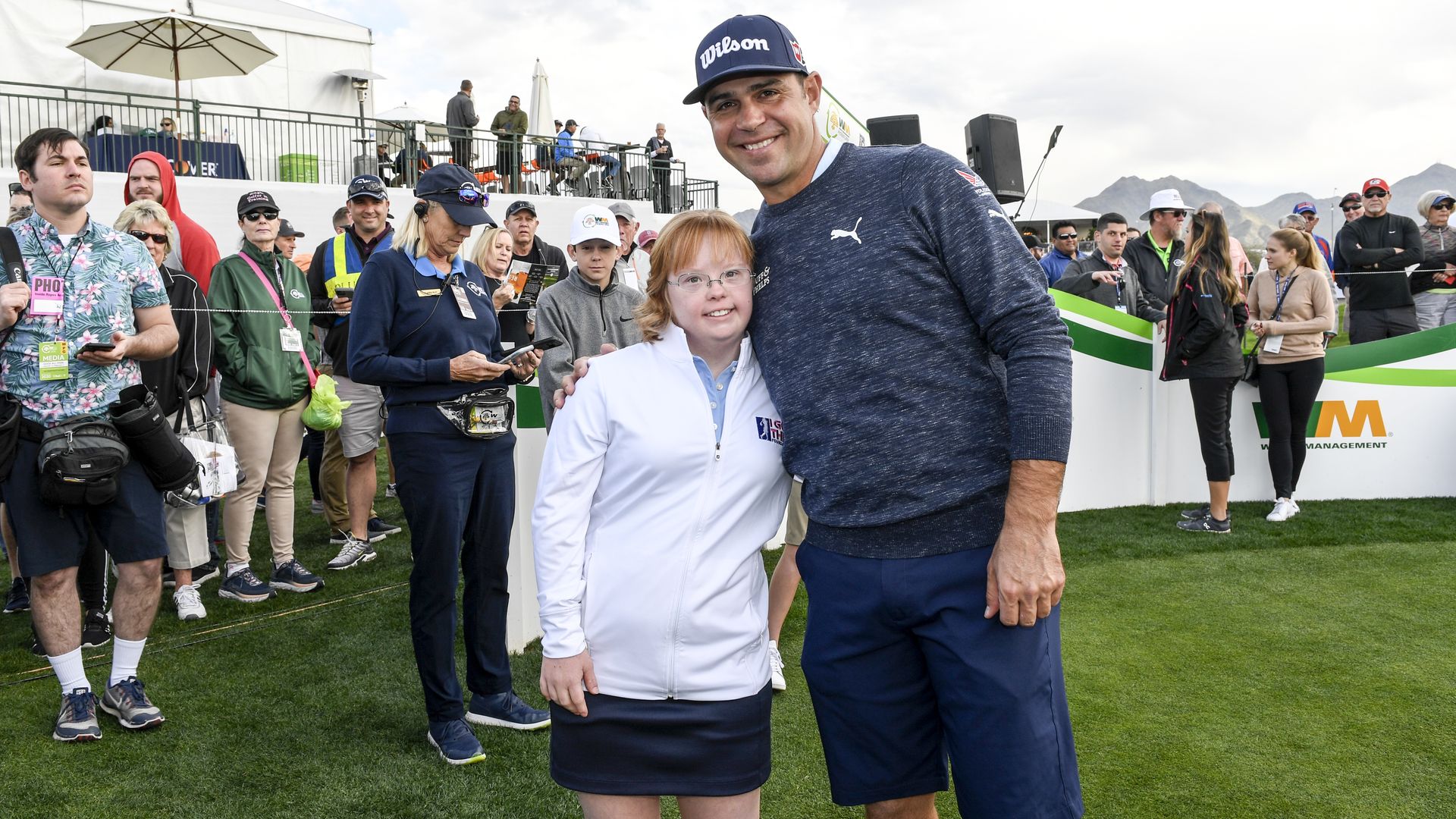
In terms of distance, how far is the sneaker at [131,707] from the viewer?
12.6 ft

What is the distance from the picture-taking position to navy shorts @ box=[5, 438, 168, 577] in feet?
11.9

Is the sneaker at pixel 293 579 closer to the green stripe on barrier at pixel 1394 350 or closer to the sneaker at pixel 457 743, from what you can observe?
the sneaker at pixel 457 743

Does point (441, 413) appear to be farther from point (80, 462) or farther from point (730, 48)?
point (730, 48)

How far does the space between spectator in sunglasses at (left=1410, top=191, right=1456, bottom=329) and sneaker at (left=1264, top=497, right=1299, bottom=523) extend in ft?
12.2

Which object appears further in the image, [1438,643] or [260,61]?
[260,61]

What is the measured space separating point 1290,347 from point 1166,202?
155 cm

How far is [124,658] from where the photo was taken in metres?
3.93

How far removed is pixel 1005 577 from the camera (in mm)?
1928

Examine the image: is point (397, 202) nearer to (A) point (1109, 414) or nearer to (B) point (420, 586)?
(A) point (1109, 414)

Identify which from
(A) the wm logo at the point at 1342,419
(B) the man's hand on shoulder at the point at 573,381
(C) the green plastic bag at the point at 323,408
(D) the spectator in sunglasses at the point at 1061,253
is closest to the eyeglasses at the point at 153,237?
(C) the green plastic bag at the point at 323,408

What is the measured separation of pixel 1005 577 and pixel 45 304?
3.35 meters

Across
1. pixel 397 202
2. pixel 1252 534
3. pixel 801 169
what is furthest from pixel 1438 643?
pixel 397 202

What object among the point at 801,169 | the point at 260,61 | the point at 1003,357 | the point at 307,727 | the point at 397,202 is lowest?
the point at 307,727

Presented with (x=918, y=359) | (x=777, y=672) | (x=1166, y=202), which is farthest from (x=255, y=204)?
(x=1166, y=202)
